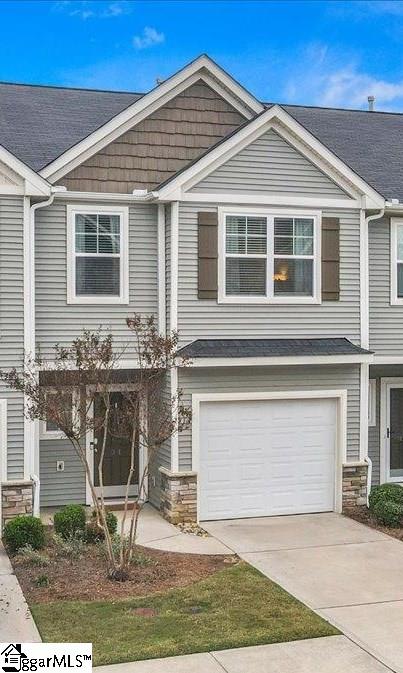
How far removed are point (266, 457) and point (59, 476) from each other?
388cm

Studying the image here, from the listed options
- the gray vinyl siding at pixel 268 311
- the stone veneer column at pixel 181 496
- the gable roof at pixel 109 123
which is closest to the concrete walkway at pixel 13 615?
the stone veneer column at pixel 181 496

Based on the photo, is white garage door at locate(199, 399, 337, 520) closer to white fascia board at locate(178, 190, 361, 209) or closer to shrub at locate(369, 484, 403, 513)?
shrub at locate(369, 484, 403, 513)

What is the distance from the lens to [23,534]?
11430mm

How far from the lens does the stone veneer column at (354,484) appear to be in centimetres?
1442

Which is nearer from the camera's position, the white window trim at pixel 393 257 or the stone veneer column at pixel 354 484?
the stone veneer column at pixel 354 484

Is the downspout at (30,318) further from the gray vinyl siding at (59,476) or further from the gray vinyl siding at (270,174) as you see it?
the gray vinyl siding at (270,174)

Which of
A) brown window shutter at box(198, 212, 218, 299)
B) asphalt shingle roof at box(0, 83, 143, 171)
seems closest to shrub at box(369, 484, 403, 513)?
brown window shutter at box(198, 212, 218, 299)

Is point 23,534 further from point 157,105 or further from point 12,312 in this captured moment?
point 157,105

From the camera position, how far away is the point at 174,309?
13.6 meters

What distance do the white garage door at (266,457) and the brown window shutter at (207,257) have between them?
6.57 feet

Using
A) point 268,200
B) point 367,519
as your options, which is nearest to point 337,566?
point 367,519

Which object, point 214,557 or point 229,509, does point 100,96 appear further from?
point 214,557

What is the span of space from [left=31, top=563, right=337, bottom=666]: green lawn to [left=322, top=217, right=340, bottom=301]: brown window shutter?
5980 millimetres

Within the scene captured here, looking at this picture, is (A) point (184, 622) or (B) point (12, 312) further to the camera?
(B) point (12, 312)
